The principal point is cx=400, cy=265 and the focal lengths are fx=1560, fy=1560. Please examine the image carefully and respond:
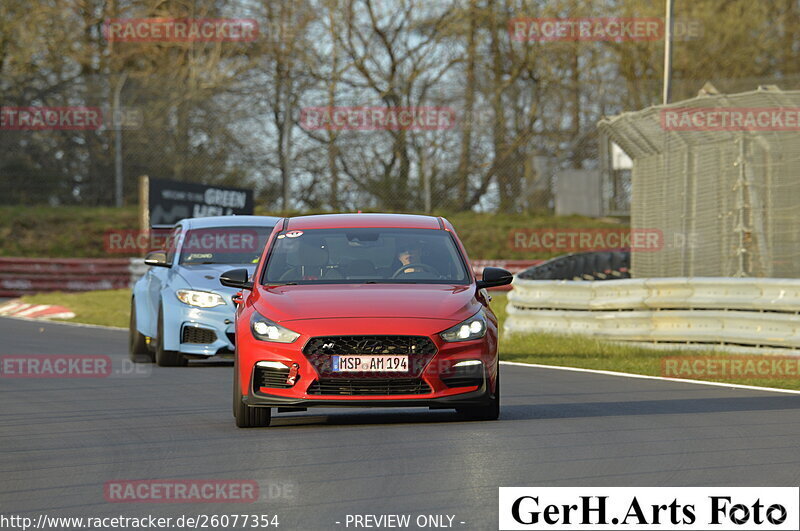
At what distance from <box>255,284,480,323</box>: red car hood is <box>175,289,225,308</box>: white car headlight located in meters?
5.24

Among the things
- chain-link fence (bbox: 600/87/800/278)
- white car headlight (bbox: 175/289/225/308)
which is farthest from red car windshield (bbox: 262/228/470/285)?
chain-link fence (bbox: 600/87/800/278)

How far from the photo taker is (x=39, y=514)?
296 inches

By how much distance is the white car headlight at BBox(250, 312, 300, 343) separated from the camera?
34.2ft

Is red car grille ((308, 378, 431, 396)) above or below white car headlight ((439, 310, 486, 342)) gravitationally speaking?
below

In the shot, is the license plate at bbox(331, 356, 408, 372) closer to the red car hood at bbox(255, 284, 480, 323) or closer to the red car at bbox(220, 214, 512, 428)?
the red car at bbox(220, 214, 512, 428)

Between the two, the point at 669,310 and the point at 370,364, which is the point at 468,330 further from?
the point at 669,310

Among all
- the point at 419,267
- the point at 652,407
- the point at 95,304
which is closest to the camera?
the point at 419,267

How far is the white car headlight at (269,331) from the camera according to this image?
10.4 meters

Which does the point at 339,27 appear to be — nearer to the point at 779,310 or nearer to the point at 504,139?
the point at 504,139

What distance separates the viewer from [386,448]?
9.59 m

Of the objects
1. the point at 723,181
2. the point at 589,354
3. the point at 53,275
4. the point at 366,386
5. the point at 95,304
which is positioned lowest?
the point at 95,304

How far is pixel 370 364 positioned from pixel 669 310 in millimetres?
8244

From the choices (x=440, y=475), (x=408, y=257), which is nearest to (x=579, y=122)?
(x=408, y=257)

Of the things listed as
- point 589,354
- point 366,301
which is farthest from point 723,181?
point 366,301
